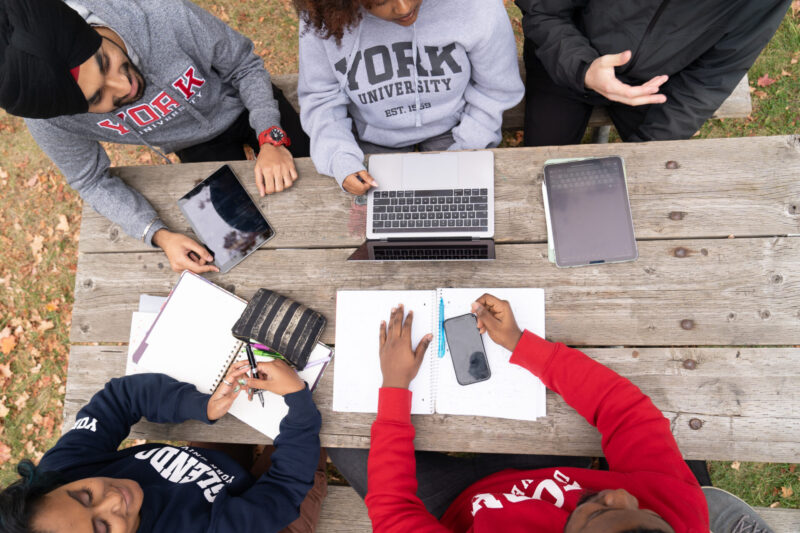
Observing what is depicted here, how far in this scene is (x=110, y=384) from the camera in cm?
166

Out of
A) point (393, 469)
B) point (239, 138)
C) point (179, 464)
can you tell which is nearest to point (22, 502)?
point (179, 464)

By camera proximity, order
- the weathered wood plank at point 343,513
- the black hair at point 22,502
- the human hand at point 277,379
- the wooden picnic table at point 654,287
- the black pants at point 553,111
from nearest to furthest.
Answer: the black hair at point 22,502 < the wooden picnic table at point 654,287 < the human hand at point 277,379 < the weathered wood plank at point 343,513 < the black pants at point 553,111

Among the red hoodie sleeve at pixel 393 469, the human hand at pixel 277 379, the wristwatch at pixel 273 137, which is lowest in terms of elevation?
the red hoodie sleeve at pixel 393 469

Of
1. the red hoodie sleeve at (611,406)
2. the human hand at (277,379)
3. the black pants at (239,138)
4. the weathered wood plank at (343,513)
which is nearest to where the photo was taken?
the red hoodie sleeve at (611,406)

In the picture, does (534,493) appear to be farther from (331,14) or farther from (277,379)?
(331,14)

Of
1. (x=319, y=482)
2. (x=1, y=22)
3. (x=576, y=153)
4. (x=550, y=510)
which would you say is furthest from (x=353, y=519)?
(x=1, y=22)

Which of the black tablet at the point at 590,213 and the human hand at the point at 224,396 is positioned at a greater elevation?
the black tablet at the point at 590,213

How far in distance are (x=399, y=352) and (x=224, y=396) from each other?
67cm

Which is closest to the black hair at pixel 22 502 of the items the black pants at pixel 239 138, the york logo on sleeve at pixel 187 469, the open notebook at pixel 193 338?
the york logo on sleeve at pixel 187 469

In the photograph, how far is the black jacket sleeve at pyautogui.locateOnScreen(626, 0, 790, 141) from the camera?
1.53 meters

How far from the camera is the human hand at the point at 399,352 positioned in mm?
Result: 1511

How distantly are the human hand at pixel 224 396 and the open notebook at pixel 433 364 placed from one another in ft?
1.21

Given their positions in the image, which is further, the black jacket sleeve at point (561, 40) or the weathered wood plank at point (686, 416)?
the black jacket sleeve at point (561, 40)

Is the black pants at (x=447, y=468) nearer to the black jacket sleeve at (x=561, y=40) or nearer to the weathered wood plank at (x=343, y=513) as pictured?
the weathered wood plank at (x=343, y=513)
